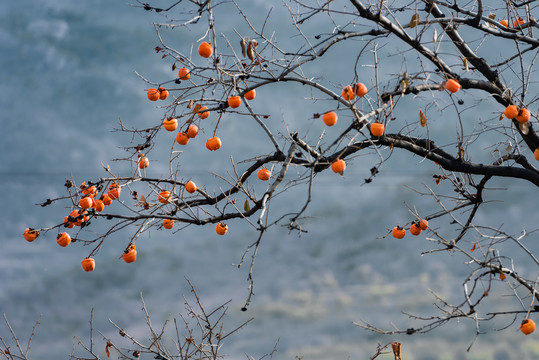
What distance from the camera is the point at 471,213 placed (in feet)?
18.0

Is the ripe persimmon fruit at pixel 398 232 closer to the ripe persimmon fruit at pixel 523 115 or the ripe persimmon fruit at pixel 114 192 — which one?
the ripe persimmon fruit at pixel 523 115

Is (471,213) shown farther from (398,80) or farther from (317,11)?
(317,11)

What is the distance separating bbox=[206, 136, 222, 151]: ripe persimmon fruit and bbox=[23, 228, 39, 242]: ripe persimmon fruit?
55.7 inches

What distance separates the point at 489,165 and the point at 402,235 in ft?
3.14

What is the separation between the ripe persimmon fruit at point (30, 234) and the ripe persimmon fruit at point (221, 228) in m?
1.33

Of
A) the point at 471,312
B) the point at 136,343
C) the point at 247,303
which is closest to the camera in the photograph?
the point at 247,303

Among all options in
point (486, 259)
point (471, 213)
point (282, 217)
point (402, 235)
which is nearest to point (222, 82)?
point (282, 217)

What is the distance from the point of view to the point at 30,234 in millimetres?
4219

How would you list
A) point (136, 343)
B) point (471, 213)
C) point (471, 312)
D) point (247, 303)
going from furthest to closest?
point (471, 213) < point (136, 343) < point (471, 312) < point (247, 303)

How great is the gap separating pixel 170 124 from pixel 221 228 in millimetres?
884

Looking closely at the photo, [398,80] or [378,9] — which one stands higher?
[378,9]

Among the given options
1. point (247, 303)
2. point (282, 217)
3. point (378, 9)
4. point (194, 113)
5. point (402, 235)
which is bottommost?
point (247, 303)

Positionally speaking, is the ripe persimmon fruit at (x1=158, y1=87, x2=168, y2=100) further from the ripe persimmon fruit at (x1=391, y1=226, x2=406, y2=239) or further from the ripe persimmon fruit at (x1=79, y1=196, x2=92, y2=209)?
the ripe persimmon fruit at (x1=391, y1=226, x2=406, y2=239)

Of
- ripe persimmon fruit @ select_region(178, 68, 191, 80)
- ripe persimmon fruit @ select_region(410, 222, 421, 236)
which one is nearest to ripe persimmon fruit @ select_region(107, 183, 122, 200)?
ripe persimmon fruit @ select_region(178, 68, 191, 80)
